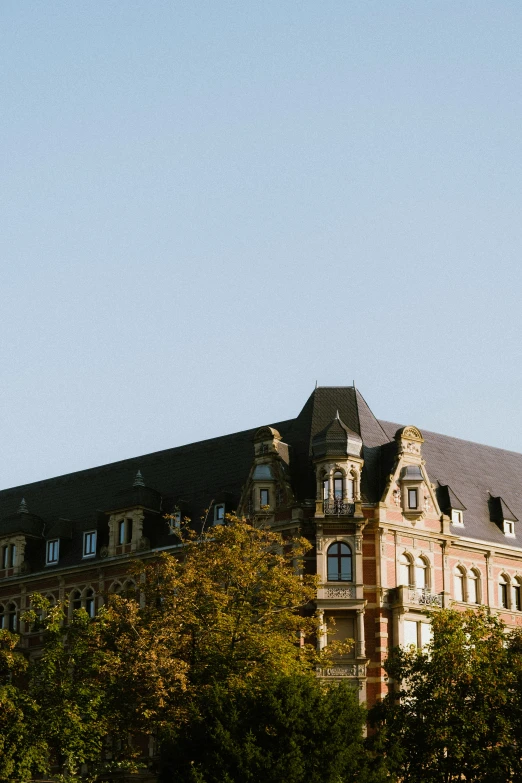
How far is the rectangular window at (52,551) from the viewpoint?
3728 inches

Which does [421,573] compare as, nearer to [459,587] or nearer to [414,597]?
[414,597]

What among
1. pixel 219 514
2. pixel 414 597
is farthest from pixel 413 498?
pixel 219 514

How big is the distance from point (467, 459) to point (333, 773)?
1364 inches

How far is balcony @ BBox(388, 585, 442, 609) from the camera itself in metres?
80.3

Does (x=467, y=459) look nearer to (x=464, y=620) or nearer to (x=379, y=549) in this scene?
(x=379, y=549)

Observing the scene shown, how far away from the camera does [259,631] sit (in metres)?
68.4

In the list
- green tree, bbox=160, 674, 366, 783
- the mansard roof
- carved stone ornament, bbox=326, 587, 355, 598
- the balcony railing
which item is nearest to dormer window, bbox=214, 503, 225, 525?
the mansard roof

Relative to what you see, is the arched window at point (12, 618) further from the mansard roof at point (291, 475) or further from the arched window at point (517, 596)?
the arched window at point (517, 596)

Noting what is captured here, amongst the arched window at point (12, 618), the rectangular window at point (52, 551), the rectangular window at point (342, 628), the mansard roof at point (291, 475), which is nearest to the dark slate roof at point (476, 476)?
the mansard roof at point (291, 475)

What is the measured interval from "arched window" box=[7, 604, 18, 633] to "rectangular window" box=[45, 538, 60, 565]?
132 inches

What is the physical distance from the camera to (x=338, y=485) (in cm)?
8194

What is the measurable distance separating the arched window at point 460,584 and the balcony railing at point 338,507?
303 inches

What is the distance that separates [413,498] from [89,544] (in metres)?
20.3

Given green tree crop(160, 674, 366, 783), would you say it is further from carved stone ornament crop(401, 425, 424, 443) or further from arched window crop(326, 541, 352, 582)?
carved stone ornament crop(401, 425, 424, 443)
